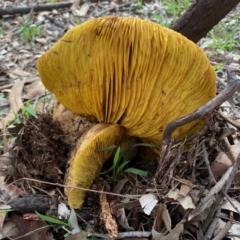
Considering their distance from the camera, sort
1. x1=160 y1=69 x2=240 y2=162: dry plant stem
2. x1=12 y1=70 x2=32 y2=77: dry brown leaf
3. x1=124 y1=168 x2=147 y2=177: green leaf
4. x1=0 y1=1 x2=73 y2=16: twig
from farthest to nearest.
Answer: x1=0 y1=1 x2=73 y2=16: twig
x1=12 y1=70 x2=32 y2=77: dry brown leaf
x1=124 y1=168 x2=147 y2=177: green leaf
x1=160 y1=69 x2=240 y2=162: dry plant stem

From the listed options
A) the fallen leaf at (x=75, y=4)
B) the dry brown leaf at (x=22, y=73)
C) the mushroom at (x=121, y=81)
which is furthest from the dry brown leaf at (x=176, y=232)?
the fallen leaf at (x=75, y=4)

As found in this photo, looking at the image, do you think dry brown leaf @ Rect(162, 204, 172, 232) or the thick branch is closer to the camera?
the thick branch

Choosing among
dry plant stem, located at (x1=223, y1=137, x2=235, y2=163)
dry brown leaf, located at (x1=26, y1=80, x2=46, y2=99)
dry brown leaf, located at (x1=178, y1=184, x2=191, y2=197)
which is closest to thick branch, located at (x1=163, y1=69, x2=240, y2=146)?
dry brown leaf, located at (x1=178, y1=184, x2=191, y2=197)

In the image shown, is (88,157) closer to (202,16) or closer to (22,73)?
(202,16)

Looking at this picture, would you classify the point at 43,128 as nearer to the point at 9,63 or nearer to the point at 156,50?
the point at 156,50

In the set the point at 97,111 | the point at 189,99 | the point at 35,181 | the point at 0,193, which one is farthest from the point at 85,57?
the point at 0,193

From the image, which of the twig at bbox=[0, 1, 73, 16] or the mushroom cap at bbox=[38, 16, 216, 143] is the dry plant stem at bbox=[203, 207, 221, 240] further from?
the twig at bbox=[0, 1, 73, 16]
